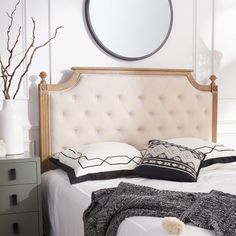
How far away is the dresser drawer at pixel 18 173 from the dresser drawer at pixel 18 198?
3cm

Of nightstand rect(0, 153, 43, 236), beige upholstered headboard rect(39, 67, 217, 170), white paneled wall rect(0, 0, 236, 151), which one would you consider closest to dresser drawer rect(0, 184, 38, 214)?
nightstand rect(0, 153, 43, 236)

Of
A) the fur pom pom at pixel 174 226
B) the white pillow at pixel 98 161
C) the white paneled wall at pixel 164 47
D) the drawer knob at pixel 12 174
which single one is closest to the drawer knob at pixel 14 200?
the drawer knob at pixel 12 174

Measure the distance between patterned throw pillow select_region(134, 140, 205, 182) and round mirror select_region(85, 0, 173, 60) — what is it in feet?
2.96

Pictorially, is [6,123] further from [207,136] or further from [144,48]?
[207,136]

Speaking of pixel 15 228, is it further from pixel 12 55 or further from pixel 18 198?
pixel 12 55

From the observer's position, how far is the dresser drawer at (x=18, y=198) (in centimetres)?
254

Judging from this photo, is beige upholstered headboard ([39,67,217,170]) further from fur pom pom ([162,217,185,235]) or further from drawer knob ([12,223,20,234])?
fur pom pom ([162,217,185,235])

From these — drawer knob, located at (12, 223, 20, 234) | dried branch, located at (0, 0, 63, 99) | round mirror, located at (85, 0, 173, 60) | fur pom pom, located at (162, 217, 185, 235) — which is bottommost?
drawer knob, located at (12, 223, 20, 234)

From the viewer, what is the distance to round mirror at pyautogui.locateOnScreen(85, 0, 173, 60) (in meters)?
3.13

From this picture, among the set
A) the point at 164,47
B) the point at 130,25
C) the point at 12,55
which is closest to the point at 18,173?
the point at 12,55

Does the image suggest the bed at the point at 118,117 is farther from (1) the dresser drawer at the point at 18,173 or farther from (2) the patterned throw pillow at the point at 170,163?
(1) the dresser drawer at the point at 18,173

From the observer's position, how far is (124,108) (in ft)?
10.4

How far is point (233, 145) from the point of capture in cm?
371

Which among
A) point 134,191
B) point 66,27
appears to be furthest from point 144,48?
point 134,191
